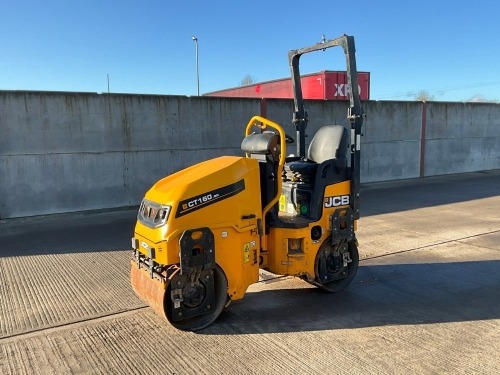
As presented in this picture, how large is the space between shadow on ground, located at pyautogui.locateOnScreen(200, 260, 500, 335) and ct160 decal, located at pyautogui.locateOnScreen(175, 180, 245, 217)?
1079 millimetres

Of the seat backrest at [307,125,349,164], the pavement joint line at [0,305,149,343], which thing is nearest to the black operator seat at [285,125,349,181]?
the seat backrest at [307,125,349,164]

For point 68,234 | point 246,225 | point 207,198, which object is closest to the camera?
point 207,198

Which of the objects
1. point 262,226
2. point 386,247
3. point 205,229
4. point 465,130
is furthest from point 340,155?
point 465,130

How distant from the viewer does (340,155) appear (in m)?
4.41

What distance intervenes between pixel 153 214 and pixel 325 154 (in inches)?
76.9

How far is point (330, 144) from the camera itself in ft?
14.9

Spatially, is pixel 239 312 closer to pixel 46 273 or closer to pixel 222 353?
pixel 222 353

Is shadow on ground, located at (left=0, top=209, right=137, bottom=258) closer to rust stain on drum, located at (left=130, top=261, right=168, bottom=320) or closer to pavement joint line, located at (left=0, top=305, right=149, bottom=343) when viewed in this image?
pavement joint line, located at (left=0, top=305, right=149, bottom=343)

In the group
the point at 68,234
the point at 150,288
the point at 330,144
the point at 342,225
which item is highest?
the point at 330,144

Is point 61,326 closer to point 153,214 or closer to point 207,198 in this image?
point 153,214

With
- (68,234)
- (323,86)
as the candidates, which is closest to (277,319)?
(68,234)

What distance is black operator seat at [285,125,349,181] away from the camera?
14.2ft

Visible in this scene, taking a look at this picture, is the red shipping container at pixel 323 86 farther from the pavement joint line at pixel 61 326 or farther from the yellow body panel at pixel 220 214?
the pavement joint line at pixel 61 326

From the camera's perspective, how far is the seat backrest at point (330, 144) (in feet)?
14.5
